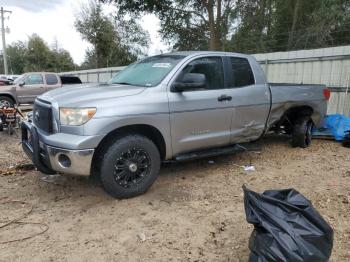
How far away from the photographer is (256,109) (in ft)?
19.3

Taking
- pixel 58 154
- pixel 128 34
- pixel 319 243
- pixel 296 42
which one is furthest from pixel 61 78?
pixel 128 34

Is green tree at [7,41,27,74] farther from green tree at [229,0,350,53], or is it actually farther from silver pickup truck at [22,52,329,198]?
silver pickup truck at [22,52,329,198]

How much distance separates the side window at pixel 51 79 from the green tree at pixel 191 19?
3.91 m

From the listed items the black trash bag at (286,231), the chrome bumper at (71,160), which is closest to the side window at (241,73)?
the chrome bumper at (71,160)

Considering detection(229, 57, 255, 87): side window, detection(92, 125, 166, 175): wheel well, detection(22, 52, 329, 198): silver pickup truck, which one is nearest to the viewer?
detection(22, 52, 329, 198): silver pickup truck

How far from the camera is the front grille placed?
432 centimetres

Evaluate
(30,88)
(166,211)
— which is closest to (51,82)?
(30,88)

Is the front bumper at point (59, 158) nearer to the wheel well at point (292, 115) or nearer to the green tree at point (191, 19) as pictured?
the wheel well at point (292, 115)

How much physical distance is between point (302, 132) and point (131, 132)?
13.0 ft

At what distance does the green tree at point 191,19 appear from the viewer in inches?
568

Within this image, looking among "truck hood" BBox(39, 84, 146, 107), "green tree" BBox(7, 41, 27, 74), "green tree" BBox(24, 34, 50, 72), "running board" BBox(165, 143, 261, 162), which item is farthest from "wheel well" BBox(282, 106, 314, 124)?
"green tree" BBox(7, 41, 27, 74)

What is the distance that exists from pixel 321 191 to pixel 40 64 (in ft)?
175

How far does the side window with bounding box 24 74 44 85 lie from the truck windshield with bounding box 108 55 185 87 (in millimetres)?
9988

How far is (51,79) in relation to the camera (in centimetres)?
1504
